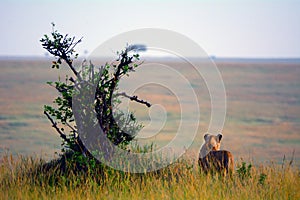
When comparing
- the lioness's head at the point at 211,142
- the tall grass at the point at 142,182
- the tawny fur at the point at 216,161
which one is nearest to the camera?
the tall grass at the point at 142,182

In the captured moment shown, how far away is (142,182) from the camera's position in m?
10.3

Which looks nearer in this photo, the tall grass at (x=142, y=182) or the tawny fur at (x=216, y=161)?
the tall grass at (x=142, y=182)

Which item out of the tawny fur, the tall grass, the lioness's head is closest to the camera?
the tall grass

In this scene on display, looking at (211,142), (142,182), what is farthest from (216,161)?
(142,182)

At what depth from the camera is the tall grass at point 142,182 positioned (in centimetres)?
986

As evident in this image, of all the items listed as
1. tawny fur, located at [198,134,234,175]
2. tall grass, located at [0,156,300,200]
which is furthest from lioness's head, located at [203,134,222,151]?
tall grass, located at [0,156,300,200]

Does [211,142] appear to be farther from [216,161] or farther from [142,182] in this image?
[142,182]

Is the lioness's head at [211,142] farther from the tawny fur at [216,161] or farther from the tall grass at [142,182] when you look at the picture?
the tall grass at [142,182]

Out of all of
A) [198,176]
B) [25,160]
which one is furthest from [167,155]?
[25,160]

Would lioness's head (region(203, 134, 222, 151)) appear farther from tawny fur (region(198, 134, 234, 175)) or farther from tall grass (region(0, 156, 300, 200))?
tall grass (region(0, 156, 300, 200))

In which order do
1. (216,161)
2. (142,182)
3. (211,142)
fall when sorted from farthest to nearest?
1. (211,142)
2. (216,161)
3. (142,182)

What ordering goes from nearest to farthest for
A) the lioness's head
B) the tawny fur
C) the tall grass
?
the tall grass → the tawny fur → the lioness's head

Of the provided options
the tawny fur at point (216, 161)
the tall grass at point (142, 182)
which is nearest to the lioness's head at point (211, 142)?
the tawny fur at point (216, 161)

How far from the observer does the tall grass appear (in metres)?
9.86
